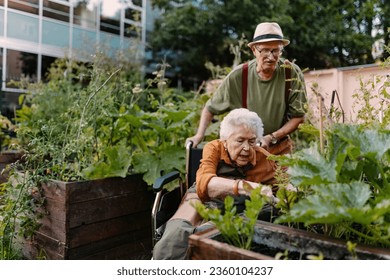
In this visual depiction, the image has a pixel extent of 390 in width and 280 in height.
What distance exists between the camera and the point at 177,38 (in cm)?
1069

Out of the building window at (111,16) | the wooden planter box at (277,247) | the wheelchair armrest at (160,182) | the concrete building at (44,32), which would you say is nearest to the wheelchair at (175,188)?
the wheelchair armrest at (160,182)

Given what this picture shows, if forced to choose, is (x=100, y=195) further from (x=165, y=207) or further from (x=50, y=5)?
(x=50, y=5)

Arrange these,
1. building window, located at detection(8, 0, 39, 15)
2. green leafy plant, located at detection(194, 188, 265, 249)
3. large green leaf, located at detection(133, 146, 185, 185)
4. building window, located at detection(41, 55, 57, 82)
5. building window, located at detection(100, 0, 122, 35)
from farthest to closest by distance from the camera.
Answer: building window, located at detection(100, 0, 122, 35), building window, located at detection(41, 55, 57, 82), large green leaf, located at detection(133, 146, 185, 185), building window, located at detection(8, 0, 39, 15), green leafy plant, located at detection(194, 188, 265, 249)

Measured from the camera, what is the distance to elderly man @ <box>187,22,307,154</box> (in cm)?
216

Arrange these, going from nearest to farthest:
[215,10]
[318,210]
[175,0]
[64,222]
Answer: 1. [318,210]
2. [64,222]
3. [215,10]
4. [175,0]

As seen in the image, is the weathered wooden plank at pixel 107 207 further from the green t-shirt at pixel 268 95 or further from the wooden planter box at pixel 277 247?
the wooden planter box at pixel 277 247

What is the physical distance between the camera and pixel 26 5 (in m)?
2.15

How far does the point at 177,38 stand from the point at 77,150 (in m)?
8.90

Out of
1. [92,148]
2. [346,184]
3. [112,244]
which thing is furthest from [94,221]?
[346,184]

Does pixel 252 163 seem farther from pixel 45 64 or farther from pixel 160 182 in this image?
pixel 45 64

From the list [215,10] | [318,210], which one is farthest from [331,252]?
[215,10]

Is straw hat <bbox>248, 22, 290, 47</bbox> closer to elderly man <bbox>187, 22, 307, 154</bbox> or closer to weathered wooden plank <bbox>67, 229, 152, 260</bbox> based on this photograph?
elderly man <bbox>187, 22, 307, 154</bbox>

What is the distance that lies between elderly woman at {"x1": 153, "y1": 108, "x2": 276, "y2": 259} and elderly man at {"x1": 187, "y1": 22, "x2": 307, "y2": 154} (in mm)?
210

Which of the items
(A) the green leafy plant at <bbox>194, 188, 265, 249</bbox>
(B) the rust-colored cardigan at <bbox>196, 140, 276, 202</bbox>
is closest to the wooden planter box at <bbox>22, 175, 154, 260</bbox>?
(B) the rust-colored cardigan at <bbox>196, 140, 276, 202</bbox>
